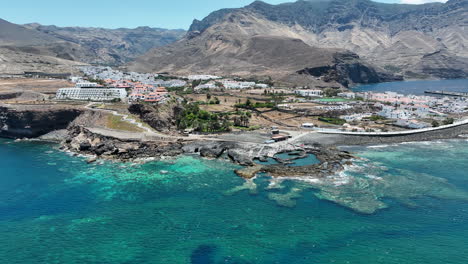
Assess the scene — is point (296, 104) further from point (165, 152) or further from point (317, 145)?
point (165, 152)

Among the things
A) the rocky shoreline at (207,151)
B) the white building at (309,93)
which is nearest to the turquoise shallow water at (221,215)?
the rocky shoreline at (207,151)

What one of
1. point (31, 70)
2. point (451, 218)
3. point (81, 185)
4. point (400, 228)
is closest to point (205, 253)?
point (400, 228)

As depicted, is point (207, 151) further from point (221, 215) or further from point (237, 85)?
point (237, 85)

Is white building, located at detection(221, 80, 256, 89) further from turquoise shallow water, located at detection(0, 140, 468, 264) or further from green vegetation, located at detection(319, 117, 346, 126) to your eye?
turquoise shallow water, located at detection(0, 140, 468, 264)

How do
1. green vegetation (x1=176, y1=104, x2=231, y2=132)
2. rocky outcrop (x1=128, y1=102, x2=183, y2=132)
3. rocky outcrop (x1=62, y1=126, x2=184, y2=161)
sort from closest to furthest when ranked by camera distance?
rocky outcrop (x1=62, y1=126, x2=184, y2=161) < rocky outcrop (x1=128, y1=102, x2=183, y2=132) < green vegetation (x1=176, y1=104, x2=231, y2=132)

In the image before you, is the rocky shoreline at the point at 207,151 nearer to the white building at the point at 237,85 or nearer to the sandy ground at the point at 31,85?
the sandy ground at the point at 31,85

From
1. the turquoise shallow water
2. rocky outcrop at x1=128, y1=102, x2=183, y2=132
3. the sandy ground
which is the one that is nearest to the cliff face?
rocky outcrop at x1=128, y1=102, x2=183, y2=132
